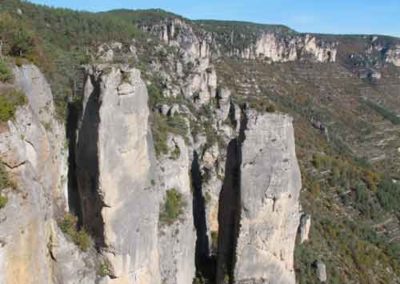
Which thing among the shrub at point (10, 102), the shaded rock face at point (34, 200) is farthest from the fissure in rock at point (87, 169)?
the shrub at point (10, 102)

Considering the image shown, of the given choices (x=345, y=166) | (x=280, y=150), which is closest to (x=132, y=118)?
(x=280, y=150)

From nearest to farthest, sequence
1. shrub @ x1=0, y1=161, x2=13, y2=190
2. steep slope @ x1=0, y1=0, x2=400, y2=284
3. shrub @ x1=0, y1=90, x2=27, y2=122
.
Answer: shrub @ x1=0, y1=161, x2=13, y2=190 → shrub @ x1=0, y1=90, x2=27, y2=122 → steep slope @ x1=0, y1=0, x2=400, y2=284

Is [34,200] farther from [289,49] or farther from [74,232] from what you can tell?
[289,49]

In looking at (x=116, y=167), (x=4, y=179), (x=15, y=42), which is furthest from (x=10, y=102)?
(x=15, y=42)

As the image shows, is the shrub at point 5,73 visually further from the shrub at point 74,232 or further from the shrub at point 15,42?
the shrub at point 74,232

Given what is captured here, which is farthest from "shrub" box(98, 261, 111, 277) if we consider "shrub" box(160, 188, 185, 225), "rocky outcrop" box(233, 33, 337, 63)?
"rocky outcrop" box(233, 33, 337, 63)

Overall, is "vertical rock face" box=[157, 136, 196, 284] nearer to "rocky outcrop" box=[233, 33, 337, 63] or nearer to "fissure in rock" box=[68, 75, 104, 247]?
"fissure in rock" box=[68, 75, 104, 247]
